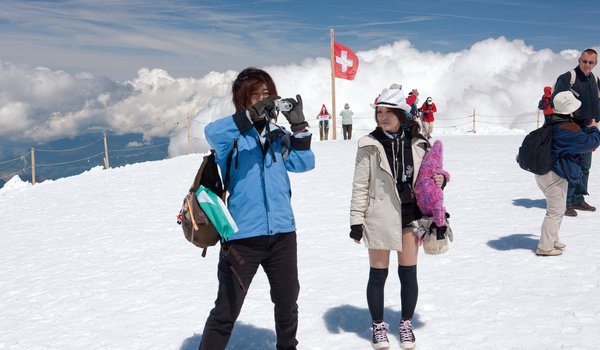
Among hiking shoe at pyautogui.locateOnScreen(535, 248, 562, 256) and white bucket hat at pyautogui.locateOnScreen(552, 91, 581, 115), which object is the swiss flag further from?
white bucket hat at pyautogui.locateOnScreen(552, 91, 581, 115)

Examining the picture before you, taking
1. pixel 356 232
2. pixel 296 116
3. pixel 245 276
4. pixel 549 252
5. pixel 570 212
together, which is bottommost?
pixel 549 252

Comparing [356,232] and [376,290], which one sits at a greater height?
[356,232]

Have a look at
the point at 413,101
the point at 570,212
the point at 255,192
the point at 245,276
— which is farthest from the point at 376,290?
the point at 413,101

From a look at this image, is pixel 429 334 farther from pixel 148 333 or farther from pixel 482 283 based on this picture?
pixel 148 333

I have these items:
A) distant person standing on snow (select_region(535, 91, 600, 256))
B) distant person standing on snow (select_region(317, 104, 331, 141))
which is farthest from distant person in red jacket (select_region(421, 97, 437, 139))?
distant person standing on snow (select_region(535, 91, 600, 256))

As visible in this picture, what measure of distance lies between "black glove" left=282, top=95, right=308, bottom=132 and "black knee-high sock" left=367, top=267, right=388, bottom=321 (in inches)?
51.2

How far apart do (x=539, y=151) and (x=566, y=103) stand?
54 centimetres

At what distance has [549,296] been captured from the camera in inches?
174

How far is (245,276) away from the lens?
2900 mm

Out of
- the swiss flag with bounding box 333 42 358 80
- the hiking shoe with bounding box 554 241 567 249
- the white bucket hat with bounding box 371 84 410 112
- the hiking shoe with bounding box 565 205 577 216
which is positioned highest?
the swiss flag with bounding box 333 42 358 80

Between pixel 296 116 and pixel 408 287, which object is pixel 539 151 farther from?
pixel 296 116

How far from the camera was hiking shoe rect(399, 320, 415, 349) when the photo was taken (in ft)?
11.7

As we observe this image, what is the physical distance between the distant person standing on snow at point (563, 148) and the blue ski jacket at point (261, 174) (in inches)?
130

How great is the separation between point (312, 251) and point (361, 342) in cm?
276
